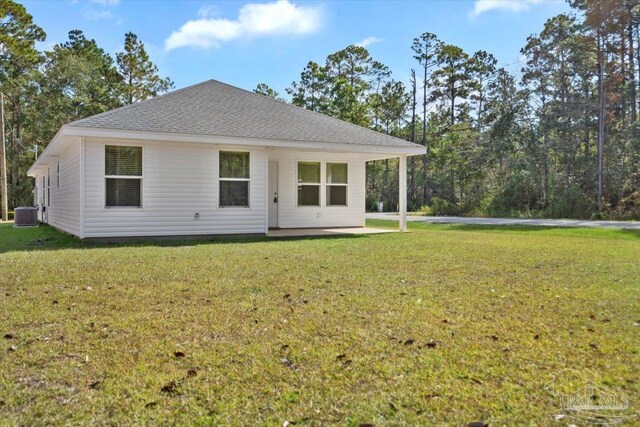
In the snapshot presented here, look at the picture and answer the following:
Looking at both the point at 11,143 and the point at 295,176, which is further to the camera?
the point at 11,143

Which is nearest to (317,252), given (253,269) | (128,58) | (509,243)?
(253,269)

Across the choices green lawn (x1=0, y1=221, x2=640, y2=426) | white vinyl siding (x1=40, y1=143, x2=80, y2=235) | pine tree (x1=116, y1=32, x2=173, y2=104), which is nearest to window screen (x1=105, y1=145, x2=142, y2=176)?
white vinyl siding (x1=40, y1=143, x2=80, y2=235)

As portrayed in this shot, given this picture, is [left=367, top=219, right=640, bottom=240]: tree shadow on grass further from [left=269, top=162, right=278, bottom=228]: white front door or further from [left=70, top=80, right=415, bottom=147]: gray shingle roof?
[left=269, top=162, right=278, bottom=228]: white front door

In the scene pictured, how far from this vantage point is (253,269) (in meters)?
6.41

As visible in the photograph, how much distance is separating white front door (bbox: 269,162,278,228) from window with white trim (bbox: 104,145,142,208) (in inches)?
161

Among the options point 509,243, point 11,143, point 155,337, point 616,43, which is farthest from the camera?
point 11,143

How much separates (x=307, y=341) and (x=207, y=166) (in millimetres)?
8372

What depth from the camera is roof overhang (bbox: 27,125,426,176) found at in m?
9.29

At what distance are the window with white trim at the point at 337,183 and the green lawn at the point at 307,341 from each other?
7.42 m

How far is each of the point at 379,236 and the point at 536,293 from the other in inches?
272

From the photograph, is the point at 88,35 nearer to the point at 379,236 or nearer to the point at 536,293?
the point at 379,236

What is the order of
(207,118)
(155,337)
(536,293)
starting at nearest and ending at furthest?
(155,337) → (536,293) → (207,118)

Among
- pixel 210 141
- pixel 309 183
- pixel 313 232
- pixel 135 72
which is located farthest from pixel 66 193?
pixel 135 72

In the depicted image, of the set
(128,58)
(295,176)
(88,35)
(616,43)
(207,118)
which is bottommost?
(295,176)
